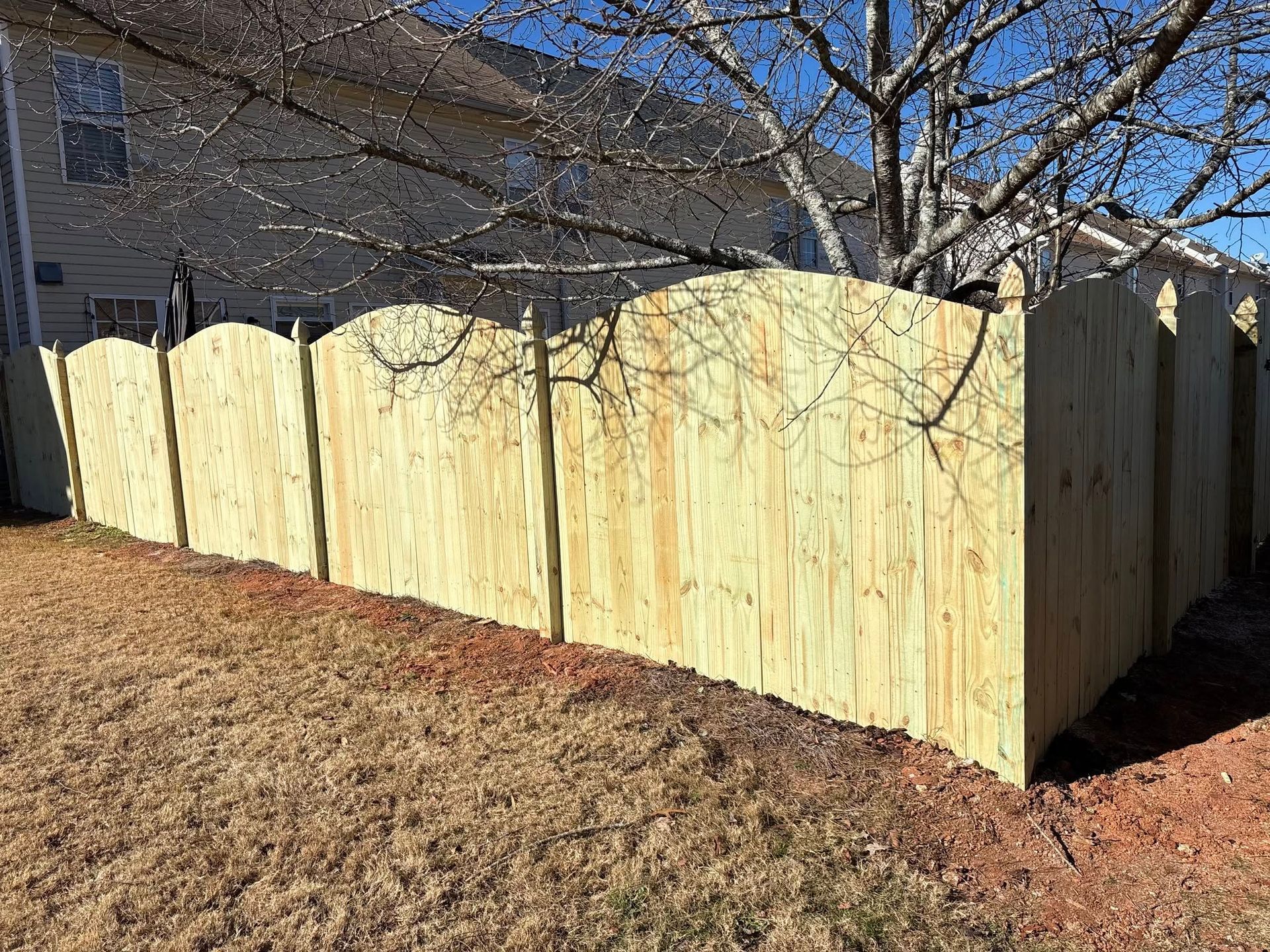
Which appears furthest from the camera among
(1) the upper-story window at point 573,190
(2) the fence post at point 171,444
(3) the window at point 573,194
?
(2) the fence post at point 171,444

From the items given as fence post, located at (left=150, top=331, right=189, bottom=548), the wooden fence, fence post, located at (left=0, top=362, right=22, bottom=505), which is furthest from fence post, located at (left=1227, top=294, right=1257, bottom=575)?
fence post, located at (left=0, top=362, right=22, bottom=505)

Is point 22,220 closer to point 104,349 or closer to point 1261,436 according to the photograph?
point 104,349

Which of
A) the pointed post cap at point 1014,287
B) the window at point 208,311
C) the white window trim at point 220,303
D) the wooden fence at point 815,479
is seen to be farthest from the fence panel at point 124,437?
the pointed post cap at point 1014,287

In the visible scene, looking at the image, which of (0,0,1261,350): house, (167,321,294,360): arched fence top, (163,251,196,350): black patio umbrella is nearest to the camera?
(0,0,1261,350): house

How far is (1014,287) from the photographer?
3055mm

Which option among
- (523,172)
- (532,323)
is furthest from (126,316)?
(532,323)

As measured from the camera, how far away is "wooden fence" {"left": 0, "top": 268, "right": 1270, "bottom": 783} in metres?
3.29

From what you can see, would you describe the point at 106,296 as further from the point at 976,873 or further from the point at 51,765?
the point at 976,873

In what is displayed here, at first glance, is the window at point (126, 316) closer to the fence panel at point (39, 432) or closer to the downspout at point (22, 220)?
the downspout at point (22, 220)

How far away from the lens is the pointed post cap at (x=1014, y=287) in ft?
9.97

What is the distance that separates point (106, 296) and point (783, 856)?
11.4 m

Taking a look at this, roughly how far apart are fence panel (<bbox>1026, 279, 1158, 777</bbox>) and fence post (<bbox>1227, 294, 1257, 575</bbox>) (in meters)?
2.41

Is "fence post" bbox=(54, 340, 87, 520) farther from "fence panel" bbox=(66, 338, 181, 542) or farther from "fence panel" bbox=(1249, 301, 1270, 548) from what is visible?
"fence panel" bbox=(1249, 301, 1270, 548)

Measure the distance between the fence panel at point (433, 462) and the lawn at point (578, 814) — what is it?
0.62 m
